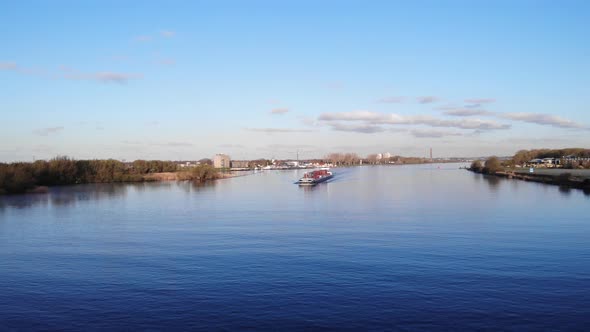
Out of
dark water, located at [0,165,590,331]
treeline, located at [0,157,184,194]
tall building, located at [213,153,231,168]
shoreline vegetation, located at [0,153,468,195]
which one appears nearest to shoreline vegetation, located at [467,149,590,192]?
dark water, located at [0,165,590,331]

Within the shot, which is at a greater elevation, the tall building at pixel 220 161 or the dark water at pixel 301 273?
the tall building at pixel 220 161

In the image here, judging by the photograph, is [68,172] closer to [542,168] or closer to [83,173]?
[83,173]

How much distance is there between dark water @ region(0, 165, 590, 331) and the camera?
10219 millimetres

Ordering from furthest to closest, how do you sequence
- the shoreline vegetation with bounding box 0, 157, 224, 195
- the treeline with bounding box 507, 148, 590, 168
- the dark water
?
the treeline with bounding box 507, 148, 590, 168
the shoreline vegetation with bounding box 0, 157, 224, 195
the dark water

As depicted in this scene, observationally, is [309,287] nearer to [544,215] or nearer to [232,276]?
[232,276]

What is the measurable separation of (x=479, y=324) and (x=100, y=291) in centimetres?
880

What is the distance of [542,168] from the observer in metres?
90.1

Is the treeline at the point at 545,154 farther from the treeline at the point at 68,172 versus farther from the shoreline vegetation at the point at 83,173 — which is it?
the treeline at the point at 68,172

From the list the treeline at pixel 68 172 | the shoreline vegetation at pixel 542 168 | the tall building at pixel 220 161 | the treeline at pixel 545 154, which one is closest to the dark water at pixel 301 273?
the treeline at pixel 68 172

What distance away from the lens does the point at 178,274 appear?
45.1ft

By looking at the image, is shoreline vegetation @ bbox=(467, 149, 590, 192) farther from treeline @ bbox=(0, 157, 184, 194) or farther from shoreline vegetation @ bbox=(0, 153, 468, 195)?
treeline @ bbox=(0, 157, 184, 194)

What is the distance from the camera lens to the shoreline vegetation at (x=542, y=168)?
5131cm

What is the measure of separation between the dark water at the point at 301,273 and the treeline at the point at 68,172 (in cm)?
2765

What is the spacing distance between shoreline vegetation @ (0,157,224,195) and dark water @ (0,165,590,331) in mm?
28513
